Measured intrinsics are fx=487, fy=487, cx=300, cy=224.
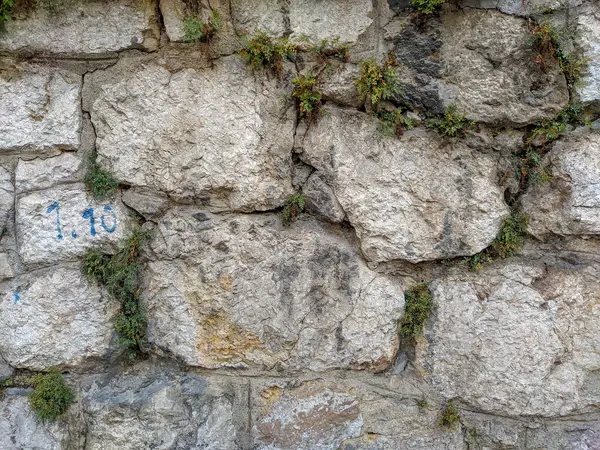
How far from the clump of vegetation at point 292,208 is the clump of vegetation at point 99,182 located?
21.8 inches

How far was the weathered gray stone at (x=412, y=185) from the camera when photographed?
1556mm

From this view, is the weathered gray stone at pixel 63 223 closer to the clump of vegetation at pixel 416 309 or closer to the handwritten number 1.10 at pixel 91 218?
the handwritten number 1.10 at pixel 91 218

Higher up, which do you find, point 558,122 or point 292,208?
point 558,122

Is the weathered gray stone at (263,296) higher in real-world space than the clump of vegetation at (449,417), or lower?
higher

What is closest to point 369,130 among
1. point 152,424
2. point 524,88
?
point 524,88

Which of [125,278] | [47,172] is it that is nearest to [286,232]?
[125,278]

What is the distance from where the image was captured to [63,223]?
1573 millimetres

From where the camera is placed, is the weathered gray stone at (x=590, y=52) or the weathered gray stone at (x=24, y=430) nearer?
the weathered gray stone at (x=590, y=52)

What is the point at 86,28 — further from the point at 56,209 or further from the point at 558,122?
the point at 558,122

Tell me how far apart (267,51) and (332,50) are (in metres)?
0.21

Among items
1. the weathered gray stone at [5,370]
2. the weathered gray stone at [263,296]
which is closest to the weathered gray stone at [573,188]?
the weathered gray stone at [263,296]

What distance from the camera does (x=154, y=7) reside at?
1522 millimetres

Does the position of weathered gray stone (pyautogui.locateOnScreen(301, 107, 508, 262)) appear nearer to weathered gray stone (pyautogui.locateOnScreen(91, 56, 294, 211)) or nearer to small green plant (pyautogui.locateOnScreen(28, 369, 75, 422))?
weathered gray stone (pyautogui.locateOnScreen(91, 56, 294, 211))

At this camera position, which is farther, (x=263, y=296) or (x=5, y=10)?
(x=263, y=296)
